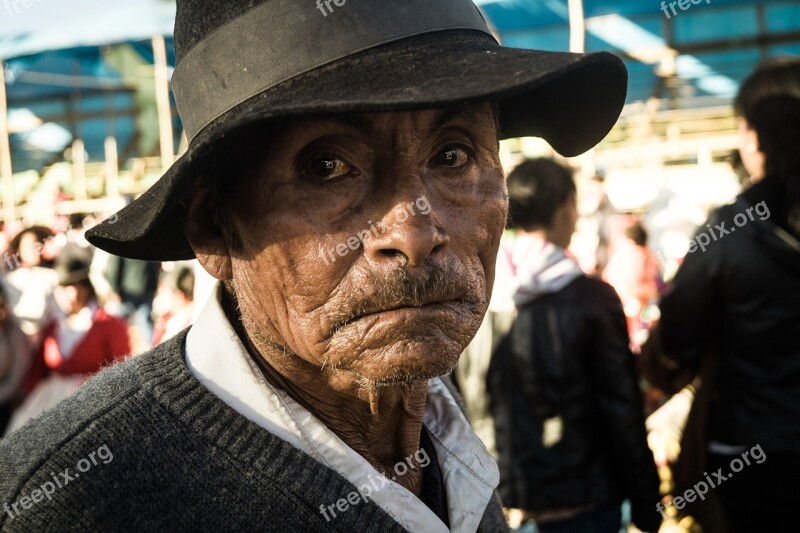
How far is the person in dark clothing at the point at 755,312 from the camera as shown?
3.19m

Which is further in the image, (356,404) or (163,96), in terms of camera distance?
(163,96)

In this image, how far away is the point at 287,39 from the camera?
4.48 feet

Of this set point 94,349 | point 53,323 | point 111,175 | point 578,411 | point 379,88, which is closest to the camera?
point 379,88

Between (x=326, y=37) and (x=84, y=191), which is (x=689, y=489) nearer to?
(x=326, y=37)

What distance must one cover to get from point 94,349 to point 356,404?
163 inches

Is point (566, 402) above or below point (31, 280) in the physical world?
above

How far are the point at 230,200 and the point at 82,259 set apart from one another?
17.4 feet

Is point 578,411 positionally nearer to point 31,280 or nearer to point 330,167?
point 330,167

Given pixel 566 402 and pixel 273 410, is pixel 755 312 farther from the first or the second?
pixel 273 410

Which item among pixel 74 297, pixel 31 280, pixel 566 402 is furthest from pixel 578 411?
pixel 31 280

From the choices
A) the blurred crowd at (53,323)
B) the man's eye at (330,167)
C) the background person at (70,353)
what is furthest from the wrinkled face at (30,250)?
the man's eye at (330,167)

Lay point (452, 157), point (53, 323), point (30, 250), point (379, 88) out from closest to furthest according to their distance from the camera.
Result: point (379, 88), point (452, 157), point (53, 323), point (30, 250)

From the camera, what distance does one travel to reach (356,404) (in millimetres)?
1606

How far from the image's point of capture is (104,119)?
1730 cm
